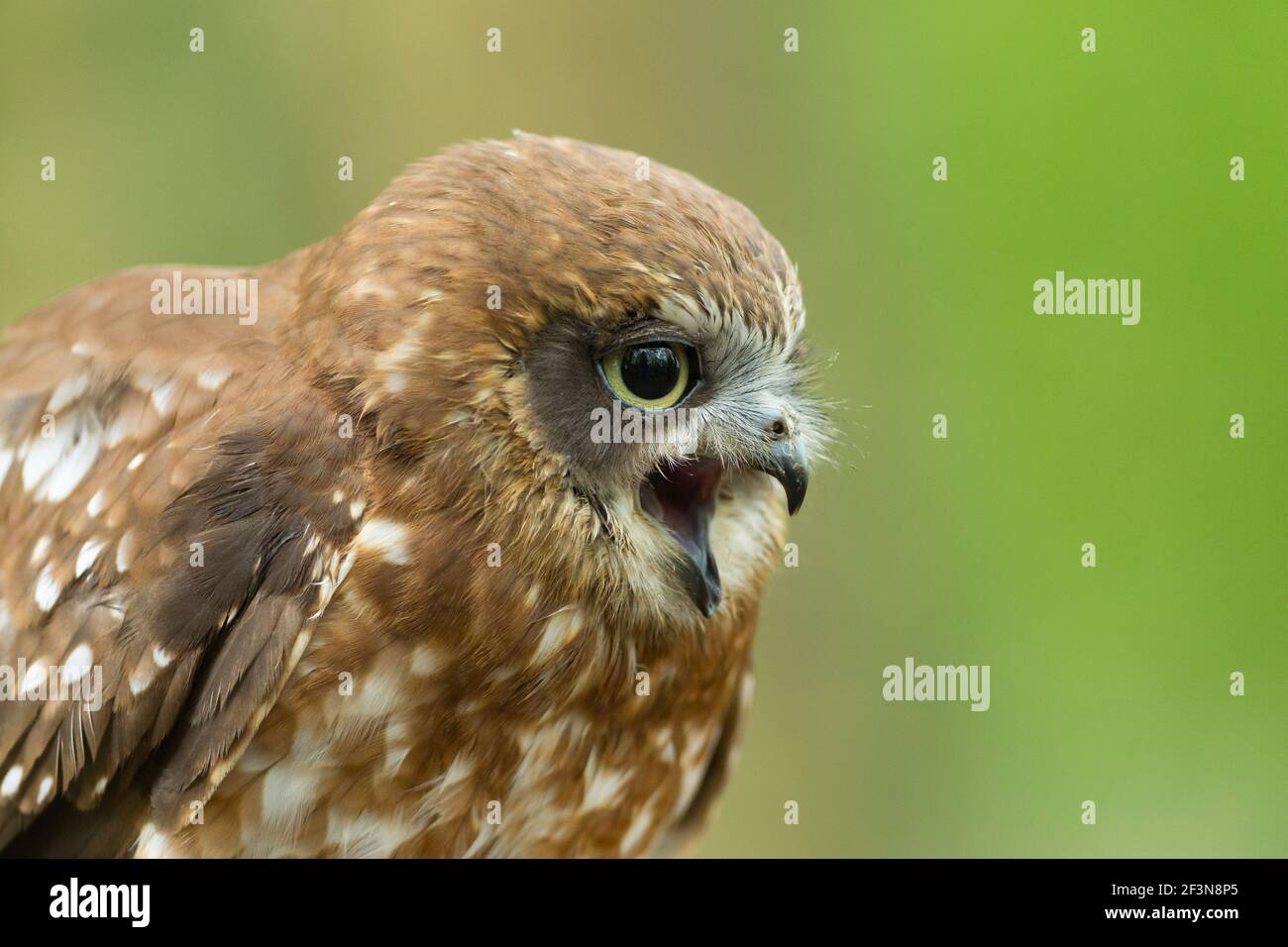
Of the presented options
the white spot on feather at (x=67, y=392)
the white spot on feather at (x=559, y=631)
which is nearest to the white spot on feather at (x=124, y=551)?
the white spot on feather at (x=67, y=392)

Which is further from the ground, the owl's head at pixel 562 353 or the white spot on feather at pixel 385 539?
the owl's head at pixel 562 353

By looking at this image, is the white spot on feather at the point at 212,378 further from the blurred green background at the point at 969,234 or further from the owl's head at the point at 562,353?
the blurred green background at the point at 969,234

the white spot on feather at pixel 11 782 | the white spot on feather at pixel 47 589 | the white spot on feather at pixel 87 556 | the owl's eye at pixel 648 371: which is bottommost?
the white spot on feather at pixel 11 782

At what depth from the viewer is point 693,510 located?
117 inches

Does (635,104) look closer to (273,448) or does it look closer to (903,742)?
(903,742)

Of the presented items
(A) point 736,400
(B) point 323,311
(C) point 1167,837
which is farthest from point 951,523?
(B) point 323,311

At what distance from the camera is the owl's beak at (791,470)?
2.84 metres

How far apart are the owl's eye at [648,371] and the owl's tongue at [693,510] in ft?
0.56

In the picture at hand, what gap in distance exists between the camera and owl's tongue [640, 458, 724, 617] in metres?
2.82

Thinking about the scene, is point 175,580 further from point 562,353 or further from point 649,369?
point 649,369

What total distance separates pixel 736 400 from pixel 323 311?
2.84ft

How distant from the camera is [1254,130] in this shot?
538 centimetres

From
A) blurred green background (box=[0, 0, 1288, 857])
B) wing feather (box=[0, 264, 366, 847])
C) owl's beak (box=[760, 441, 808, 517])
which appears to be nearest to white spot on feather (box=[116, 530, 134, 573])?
wing feather (box=[0, 264, 366, 847])

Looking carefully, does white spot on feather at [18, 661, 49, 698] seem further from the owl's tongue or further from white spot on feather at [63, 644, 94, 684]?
the owl's tongue
